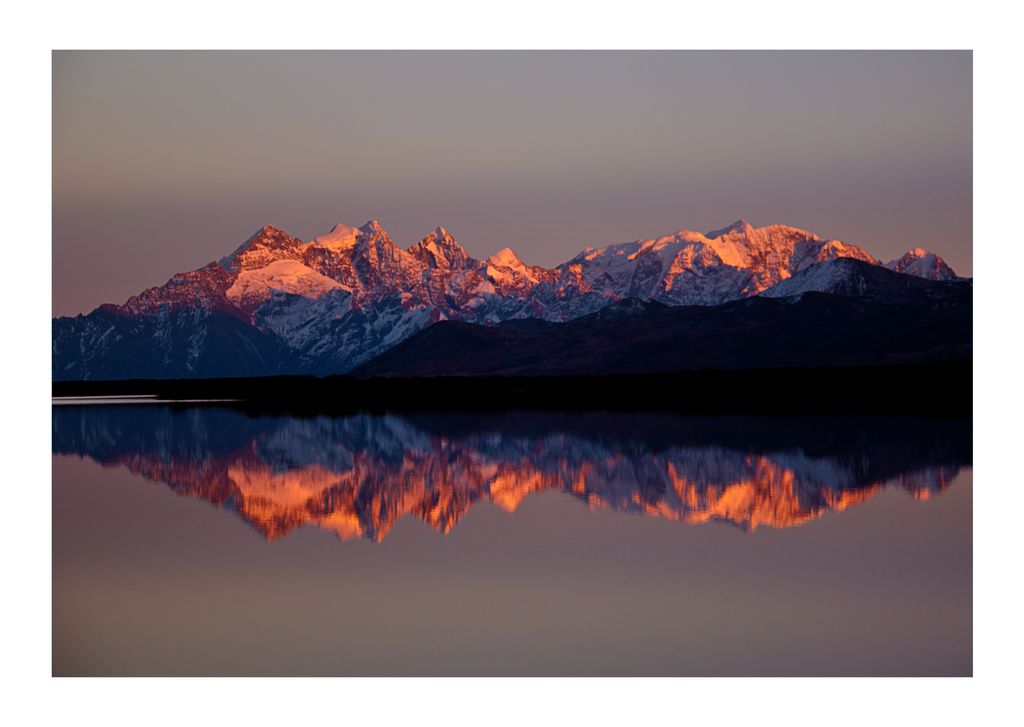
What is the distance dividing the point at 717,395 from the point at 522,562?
53290 millimetres

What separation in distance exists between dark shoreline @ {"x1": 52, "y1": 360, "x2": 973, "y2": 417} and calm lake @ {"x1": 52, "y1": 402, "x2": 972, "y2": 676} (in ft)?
73.0

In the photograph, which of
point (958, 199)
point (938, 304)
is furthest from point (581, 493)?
point (938, 304)

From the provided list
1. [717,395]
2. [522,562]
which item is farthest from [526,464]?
[717,395]

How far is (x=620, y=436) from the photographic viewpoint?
44.3m

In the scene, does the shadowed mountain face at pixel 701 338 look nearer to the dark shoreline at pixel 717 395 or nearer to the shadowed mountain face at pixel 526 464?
the dark shoreline at pixel 717 395

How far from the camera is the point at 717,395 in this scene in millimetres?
74562

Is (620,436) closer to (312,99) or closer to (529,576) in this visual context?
(312,99)

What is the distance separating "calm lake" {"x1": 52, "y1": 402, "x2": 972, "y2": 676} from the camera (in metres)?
17.8

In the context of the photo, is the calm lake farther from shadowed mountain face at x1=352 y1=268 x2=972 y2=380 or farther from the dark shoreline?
shadowed mountain face at x1=352 y1=268 x2=972 y2=380

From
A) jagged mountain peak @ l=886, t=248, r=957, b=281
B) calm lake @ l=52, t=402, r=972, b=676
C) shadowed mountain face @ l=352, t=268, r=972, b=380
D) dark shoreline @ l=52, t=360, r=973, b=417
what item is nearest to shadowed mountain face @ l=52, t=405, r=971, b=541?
calm lake @ l=52, t=402, r=972, b=676

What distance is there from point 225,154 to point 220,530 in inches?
342

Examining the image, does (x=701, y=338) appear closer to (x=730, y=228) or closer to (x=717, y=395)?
(x=730, y=228)

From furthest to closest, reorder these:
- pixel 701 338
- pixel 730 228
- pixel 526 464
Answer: pixel 701 338 → pixel 730 228 → pixel 526 464

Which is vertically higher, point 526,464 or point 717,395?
point 717,395
